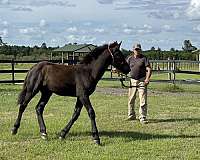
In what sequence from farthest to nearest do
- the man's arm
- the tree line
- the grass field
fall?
the tree line, the man's arm, the grass field

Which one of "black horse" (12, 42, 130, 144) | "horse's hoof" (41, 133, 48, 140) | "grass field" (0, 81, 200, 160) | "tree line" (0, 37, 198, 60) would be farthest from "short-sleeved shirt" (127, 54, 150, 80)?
"tree line" (0, 37, 198, 60)

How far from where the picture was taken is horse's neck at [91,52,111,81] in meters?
9.62

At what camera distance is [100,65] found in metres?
9.67

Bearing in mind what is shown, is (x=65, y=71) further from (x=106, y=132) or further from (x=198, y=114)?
(x=198, y=114)

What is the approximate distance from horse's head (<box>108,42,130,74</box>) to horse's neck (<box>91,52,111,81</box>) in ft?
0.43

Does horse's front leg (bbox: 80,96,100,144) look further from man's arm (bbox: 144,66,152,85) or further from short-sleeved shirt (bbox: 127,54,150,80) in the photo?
short-sleeved shirt (bbox: 127,54,150,80)

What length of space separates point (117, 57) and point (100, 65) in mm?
407

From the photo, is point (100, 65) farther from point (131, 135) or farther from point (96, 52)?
point (131, 135)

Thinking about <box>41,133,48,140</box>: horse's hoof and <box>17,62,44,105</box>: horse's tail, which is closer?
<box>41,133,48,140</box>: horse's hoof

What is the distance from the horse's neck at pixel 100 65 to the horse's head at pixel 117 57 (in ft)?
0.43

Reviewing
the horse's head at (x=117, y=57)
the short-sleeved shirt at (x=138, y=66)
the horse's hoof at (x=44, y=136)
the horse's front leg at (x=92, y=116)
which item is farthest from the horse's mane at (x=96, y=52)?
the short-sleeved shirt at (x=138, y=66)

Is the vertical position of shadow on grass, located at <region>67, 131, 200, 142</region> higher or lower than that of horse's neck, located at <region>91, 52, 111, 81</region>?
lower

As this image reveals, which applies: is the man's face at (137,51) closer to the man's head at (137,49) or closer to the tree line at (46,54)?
the man's head at (137,49)

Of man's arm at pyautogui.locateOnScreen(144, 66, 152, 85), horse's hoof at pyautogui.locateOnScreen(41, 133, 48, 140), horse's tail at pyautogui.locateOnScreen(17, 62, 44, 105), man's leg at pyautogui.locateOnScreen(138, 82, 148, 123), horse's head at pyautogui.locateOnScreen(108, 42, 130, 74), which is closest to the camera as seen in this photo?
horse's hoof at pyautogui.locateOnScreen(41, 133, 48, 140)
